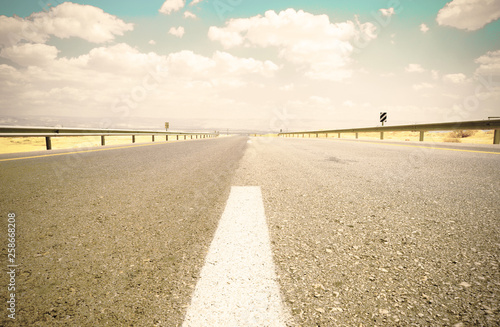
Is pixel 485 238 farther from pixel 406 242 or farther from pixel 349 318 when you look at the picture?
pixel 349 318

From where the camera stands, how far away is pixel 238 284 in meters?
1.13

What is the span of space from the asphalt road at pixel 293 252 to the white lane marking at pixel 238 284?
0.16 feet

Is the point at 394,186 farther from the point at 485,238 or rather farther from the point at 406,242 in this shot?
the point at 406,242

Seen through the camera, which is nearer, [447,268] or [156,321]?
[156,321]

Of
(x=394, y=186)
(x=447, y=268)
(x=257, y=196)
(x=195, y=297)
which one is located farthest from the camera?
(x=394, y=186)

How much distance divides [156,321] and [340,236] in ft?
3.87

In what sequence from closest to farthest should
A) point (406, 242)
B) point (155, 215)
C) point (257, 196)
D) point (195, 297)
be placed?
point (195, 297), point (406, 242), point (155, 215), point (257, 196)

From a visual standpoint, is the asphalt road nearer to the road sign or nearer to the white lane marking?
the white lane marking

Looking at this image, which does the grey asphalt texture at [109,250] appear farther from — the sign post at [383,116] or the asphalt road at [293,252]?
the sign post at [383,116]

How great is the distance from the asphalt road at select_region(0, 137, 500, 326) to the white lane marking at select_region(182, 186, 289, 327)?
5cm

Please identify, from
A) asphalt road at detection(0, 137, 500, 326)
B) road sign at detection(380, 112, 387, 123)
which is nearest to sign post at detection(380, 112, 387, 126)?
road sign at detection(380, 112, 387, 123)

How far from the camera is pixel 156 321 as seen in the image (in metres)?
0.93

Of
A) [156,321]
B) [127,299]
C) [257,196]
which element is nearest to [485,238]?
[257,196]

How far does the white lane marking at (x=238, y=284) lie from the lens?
0.94 meters
